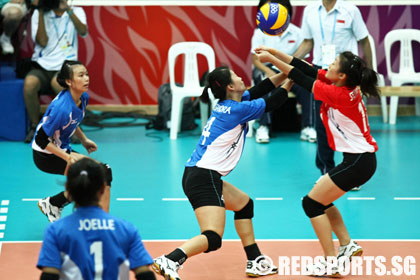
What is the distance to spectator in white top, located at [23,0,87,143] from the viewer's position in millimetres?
9992

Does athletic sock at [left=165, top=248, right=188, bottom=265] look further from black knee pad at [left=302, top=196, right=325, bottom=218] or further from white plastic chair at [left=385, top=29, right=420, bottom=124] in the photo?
white plastic chair at [left=385, top=29, right=420, bottom=124]

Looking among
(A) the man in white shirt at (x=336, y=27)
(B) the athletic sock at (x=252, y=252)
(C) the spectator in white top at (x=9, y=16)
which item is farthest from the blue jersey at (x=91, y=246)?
(C) the spectator in white top at (x=9, y=16)

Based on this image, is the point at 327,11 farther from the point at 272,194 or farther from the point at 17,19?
the point at 17,19

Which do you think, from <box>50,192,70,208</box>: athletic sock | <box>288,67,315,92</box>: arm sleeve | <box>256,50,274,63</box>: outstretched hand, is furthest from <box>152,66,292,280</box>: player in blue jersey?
<box>50,192,70,208</box>: athletic sock

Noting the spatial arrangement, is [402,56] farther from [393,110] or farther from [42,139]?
[42,139]

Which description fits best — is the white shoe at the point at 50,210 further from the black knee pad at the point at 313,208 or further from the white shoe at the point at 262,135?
the white shoe at the point at 262,135

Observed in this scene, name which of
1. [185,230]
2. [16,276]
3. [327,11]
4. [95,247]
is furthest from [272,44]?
[95,247]

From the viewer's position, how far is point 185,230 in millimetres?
6074

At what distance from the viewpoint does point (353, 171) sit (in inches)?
198

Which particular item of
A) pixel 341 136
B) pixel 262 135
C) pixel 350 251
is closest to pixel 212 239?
pixel 350 251

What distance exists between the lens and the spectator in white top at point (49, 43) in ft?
32.8

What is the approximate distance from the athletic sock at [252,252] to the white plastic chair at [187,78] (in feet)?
17.2

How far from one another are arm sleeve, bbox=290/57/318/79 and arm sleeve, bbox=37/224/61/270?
286cm

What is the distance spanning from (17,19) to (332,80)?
21.9 feet
